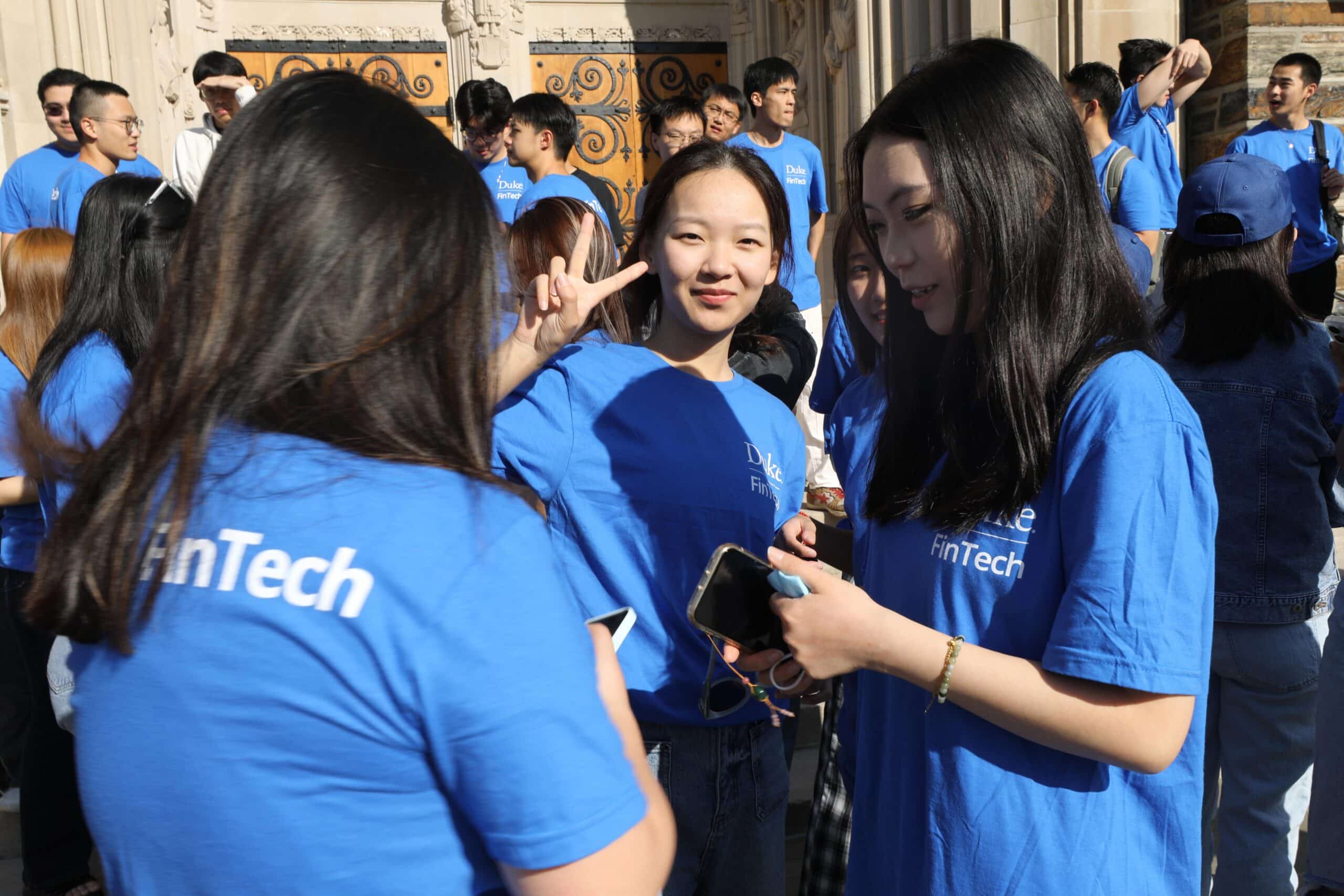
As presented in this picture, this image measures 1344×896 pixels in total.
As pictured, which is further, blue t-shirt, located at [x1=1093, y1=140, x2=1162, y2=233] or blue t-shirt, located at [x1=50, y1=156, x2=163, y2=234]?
blue t-shirt, located at [x1=50, y1=156, x2=163, y2=234]

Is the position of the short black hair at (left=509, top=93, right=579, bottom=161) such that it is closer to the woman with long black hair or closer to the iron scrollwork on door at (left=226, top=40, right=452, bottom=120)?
the woman with long black hair

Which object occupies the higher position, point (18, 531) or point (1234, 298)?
point (1234, 298)

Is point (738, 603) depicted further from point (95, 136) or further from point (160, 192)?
point (95, 136)

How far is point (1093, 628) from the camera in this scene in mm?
1169

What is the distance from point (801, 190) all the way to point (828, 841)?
14.0 feet

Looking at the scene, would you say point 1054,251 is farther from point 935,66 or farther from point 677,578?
point 677,578

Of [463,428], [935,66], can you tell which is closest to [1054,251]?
[935,66]

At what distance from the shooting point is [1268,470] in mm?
2301

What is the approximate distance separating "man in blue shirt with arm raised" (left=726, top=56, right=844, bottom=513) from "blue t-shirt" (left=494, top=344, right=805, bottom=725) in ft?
11.3


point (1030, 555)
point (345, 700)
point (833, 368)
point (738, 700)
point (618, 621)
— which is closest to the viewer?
point (345, 700)

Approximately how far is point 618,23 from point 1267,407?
9372mm

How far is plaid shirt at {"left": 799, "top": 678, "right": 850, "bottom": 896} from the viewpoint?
2.13m

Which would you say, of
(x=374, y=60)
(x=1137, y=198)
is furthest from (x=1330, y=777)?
(x=374, y=60)

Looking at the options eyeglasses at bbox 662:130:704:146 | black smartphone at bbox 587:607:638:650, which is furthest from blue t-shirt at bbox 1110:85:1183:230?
black smartphone at bbox 587:607:638:650
